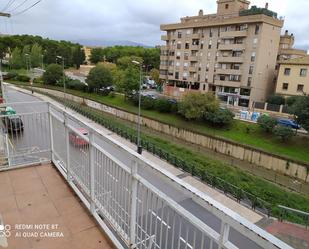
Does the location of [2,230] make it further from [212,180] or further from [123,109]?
[123,109]

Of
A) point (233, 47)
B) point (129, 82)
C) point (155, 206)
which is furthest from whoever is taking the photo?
point (129, 82)

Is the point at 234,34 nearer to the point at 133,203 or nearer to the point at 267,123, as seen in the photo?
the point at 267,123

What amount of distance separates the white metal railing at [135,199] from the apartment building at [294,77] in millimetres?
33114

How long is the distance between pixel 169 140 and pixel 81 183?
2465cm

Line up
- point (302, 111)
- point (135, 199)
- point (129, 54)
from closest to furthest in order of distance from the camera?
point (135, 199), point (302, 111), point (129, 54)

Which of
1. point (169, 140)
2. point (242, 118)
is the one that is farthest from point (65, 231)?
point (242, 118)

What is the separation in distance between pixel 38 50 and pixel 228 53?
47.0 metres

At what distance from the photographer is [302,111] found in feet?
72.4

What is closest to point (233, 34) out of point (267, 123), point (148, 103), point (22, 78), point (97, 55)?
point (148, 103)

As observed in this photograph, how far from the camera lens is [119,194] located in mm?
3064

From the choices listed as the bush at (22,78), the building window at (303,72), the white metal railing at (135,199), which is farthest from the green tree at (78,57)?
the white metal railing at (135,199)

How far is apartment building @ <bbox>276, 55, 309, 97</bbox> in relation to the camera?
31.7m

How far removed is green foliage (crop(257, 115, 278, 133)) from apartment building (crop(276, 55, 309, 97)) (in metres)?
9.41

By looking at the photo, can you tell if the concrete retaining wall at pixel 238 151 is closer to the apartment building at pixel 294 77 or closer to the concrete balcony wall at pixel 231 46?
the apartment building at pixel 294 77
